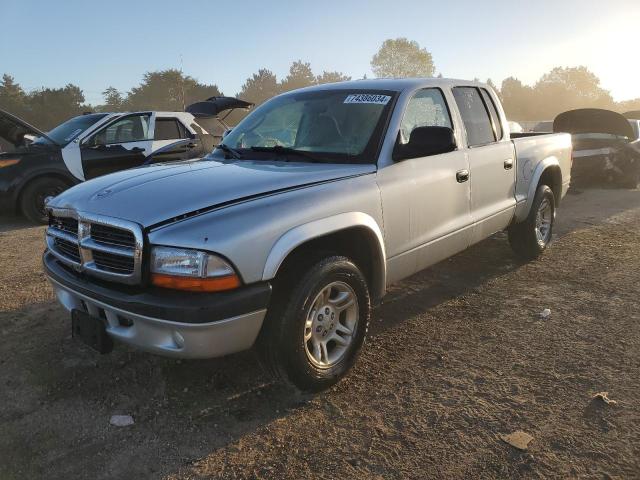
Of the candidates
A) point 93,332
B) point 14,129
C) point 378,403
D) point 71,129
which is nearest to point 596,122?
point 378,403

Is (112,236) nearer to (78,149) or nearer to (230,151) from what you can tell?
(230,151)

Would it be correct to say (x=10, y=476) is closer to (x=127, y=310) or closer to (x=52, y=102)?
(x=127, y=310)

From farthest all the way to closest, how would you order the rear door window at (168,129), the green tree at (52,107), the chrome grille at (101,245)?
the green tree at (52,107), the rear door window at (168,129), the chrome grille at (101,245)

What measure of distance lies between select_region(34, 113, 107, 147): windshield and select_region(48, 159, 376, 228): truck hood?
5.48 m

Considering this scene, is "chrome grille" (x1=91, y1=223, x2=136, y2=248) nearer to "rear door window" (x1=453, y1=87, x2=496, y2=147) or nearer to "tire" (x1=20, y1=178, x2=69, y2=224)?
"rear door window" (x1=453, y1=87, x2=496, y2=147)

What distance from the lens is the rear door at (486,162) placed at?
4082 mm

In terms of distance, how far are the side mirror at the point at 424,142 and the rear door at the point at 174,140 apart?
552cm

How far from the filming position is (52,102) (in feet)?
159

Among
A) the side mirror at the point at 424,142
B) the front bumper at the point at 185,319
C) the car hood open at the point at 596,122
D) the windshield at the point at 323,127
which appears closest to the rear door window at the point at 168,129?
the windshield at the point at 323,127

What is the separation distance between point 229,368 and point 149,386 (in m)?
0.49

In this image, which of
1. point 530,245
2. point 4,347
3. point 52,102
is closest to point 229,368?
point 4,347

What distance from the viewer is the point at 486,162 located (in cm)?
418

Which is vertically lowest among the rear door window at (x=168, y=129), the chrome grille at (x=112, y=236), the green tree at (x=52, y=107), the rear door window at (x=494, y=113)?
the chrome grille at (x=112, y=236)

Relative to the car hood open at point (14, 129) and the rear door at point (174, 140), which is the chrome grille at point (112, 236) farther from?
the car hood open at point (14, 129)
